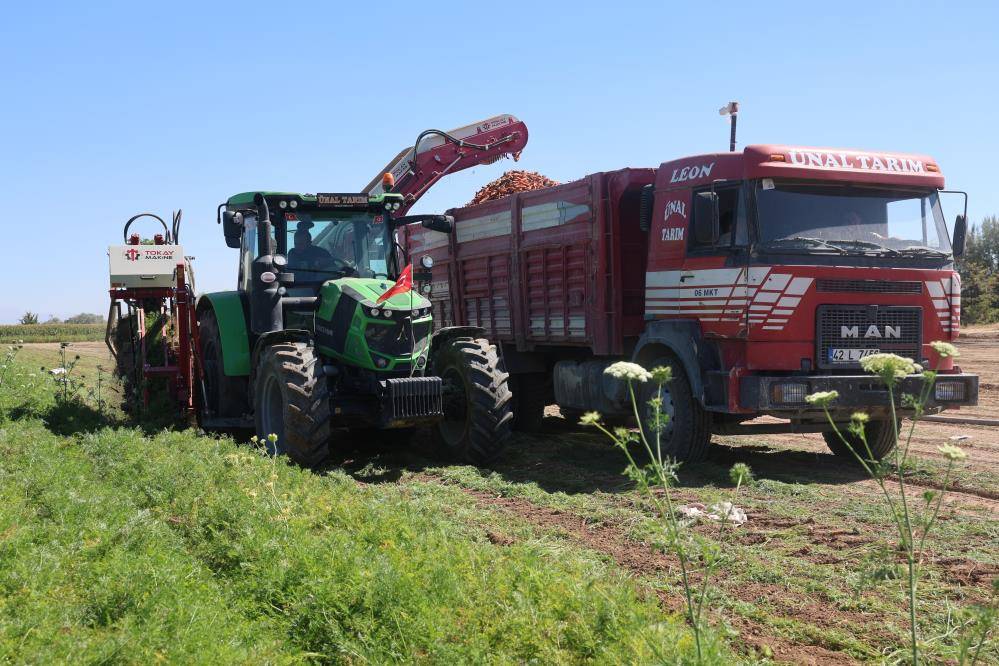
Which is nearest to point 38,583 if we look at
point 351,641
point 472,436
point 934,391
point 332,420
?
point 351,641

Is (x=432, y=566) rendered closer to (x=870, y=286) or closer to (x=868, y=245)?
(x=870, y=286)

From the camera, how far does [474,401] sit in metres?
8.78

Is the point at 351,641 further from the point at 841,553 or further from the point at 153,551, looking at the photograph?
the point at 841,553

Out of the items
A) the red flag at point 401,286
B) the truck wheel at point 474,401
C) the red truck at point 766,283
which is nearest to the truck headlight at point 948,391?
the red truck at point 766,283

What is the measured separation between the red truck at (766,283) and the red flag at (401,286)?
80.3 inches

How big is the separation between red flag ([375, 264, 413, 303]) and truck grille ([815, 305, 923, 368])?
3792 mm

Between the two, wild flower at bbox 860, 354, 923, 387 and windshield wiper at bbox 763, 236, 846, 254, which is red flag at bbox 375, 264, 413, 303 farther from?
wild flower at bbox 860, 354, 923, 387

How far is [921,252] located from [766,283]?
5.40ft

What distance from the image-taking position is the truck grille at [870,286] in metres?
8.12

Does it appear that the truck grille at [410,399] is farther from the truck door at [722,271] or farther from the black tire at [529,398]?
the black tire at [529,398]

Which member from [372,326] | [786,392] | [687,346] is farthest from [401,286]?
[786,392]

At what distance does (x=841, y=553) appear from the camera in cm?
577

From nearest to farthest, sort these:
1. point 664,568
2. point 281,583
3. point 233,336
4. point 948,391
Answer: point 281,583, point 664,568, point 948,391, point 233,336

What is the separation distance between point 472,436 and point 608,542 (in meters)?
2.92
